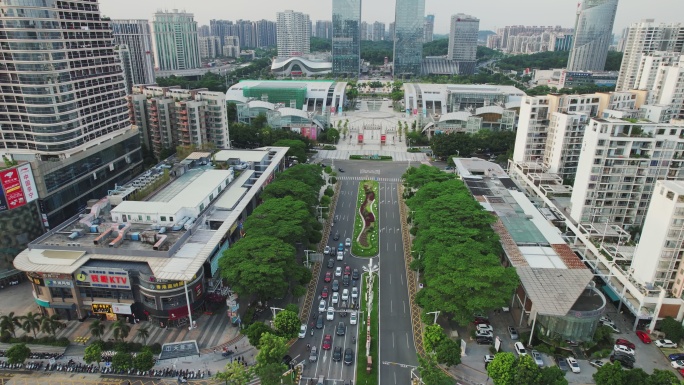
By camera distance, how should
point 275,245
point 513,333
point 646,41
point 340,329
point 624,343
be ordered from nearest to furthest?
point 624,343 → point 513,333 → point 340,329 → point 275,245 → point 646,41

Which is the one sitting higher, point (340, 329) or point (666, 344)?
point (666, 344)

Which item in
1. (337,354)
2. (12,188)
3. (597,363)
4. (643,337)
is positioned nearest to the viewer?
(597,363)

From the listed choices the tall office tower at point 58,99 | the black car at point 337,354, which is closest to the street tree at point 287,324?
the black car at point 337,354

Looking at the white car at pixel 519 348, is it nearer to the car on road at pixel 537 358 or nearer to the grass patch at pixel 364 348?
the car on road at pixel 537 358

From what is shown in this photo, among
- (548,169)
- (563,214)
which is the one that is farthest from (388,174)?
(563,214)

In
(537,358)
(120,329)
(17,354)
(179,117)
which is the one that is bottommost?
(537,358)

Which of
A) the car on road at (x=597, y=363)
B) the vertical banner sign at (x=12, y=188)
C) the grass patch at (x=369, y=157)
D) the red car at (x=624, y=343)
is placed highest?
the vertical banner sign at (x=12, y=188)

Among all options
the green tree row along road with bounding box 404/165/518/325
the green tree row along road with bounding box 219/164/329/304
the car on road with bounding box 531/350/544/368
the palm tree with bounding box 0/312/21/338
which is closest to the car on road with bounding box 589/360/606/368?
the car on road with bounding box 531/350/544/368

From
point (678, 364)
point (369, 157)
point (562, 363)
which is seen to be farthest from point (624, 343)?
point (369, 157)

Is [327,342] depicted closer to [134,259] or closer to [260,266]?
[260,266]
